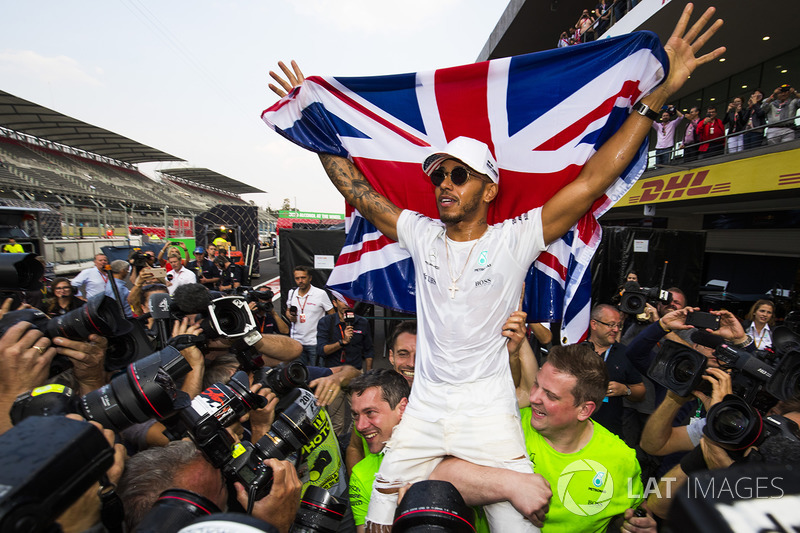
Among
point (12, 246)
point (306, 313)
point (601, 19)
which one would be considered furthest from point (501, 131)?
point (601, 19)

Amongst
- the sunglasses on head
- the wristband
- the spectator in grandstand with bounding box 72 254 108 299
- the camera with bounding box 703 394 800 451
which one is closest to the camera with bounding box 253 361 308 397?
the sunglasses on head

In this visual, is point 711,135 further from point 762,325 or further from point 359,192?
point 359,192

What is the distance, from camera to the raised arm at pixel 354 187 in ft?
8.00

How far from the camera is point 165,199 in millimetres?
39750

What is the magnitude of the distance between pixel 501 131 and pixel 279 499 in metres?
2.35

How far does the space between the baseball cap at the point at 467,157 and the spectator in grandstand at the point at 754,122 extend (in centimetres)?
1030

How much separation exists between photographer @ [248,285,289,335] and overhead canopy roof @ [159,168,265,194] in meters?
50.3

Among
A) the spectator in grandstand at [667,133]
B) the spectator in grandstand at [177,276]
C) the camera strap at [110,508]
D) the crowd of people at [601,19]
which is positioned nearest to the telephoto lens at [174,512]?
the camera strap at [110,508]

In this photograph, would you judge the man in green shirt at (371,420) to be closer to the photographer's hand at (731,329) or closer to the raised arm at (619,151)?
the raised arm at (619,151)

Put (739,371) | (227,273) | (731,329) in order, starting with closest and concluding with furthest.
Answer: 1. (739,371)
2. (731,329)
3. (227,273)

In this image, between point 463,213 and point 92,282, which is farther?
point 92,282

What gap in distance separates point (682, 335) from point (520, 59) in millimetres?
2835

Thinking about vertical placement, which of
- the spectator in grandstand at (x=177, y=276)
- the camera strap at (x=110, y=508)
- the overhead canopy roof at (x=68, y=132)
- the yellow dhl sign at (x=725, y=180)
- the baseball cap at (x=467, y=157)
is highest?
the overhead canopy roof at (x=68, y=132)

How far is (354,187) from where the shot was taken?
8.46 ft
